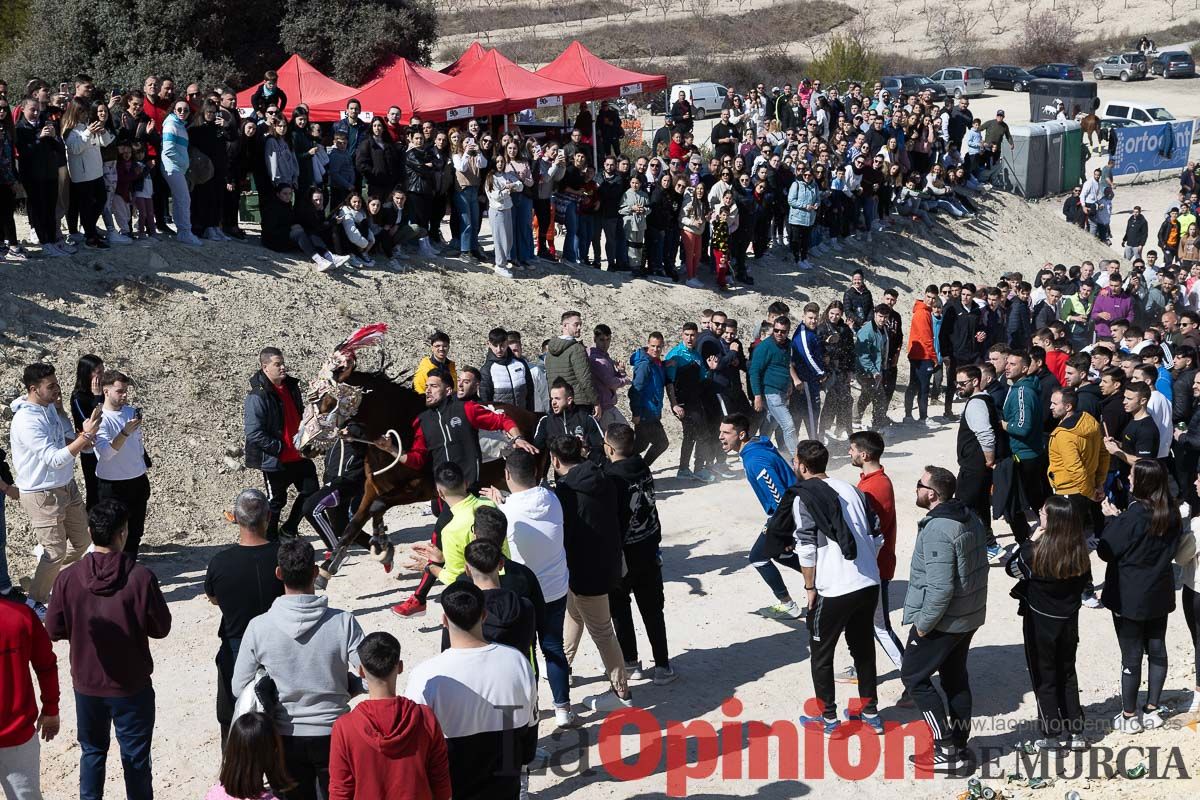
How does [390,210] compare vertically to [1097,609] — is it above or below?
above

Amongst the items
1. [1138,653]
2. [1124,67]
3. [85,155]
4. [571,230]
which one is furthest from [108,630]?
[1124,67]

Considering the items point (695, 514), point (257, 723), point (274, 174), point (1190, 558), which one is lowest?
point (695, 514)

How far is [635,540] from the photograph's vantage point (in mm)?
7754

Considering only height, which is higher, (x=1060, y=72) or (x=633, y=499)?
(x=1060, y=72)

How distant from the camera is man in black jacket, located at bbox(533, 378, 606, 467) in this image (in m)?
10.2

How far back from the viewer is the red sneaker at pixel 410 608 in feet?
28.0

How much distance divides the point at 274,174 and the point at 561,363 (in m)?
4.87

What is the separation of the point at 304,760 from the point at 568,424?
531 cm

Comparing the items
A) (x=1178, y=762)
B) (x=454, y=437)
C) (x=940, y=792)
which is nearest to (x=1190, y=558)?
(x=1178, y=762)

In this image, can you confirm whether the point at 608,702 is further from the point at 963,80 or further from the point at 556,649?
the point at 963,80

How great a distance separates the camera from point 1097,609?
9.52 m

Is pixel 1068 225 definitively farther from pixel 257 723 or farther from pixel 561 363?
pixel 257 723

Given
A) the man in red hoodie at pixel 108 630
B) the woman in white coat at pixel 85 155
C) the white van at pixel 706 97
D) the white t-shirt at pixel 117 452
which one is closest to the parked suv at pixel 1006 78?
the white van at pixel 706 97

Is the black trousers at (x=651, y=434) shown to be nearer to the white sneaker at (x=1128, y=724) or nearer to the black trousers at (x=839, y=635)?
the black trousers at (x=839, y=635)
